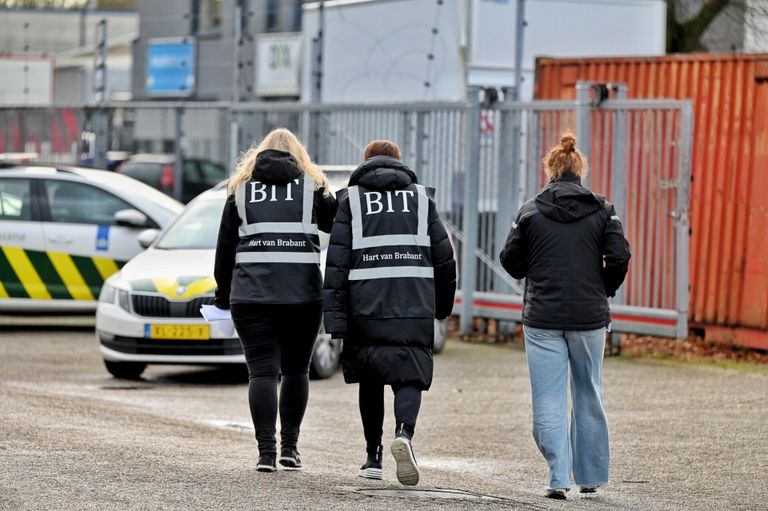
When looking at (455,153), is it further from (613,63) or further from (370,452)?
(370,452)

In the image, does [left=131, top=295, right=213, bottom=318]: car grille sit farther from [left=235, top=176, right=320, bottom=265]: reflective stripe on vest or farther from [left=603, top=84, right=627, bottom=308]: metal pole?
[left=235, top=176, right=320, bottom=265]: reflective stripe on vest

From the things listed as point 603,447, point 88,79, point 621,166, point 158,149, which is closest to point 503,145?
point 621,166

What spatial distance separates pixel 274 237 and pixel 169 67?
76.1 feet

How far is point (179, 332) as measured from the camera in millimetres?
12023

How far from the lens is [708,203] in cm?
1407

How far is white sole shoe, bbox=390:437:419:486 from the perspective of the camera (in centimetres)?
723

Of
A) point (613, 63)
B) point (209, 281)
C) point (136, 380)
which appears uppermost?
point (613, 63)

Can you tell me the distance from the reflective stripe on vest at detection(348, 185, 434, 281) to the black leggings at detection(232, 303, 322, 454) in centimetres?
40

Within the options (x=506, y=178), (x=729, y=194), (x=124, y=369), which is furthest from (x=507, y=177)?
(x=124, y=369)

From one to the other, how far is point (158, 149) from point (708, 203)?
60.1 ft

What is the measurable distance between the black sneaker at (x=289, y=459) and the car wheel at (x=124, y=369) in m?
5.05

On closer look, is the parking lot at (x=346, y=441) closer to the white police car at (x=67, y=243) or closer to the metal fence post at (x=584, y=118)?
the white police car at (x=67, y=243)

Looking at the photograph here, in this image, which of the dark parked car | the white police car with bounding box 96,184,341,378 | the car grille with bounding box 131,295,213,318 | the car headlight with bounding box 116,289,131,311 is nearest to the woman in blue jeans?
the white police car with bounding box 96,184,341,378

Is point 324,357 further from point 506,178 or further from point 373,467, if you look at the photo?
point 373,467
